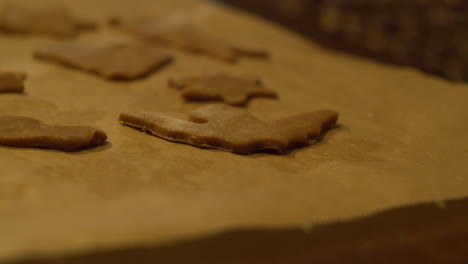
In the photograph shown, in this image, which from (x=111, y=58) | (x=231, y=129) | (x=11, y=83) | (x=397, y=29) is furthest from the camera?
(x=397, y=29)

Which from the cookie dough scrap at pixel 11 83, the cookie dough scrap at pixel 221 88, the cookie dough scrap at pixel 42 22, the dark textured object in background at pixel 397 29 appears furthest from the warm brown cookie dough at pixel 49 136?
the dark textured object in background at pixel 397 29

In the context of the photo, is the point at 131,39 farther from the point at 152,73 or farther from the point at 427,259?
the point at 427,259

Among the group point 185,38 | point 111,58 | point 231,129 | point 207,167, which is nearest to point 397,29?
point 185,38

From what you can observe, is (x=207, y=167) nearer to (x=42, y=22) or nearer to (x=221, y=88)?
(x=221, y=88)

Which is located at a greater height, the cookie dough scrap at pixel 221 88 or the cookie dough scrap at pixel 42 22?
the cookie dough scrap at pixel 42 22

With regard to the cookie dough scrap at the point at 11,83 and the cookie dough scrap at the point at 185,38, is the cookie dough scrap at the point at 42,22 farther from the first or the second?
the cookie dough scrap at the point at 11,83

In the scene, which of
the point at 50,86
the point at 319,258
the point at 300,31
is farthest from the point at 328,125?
the point at 300,31
